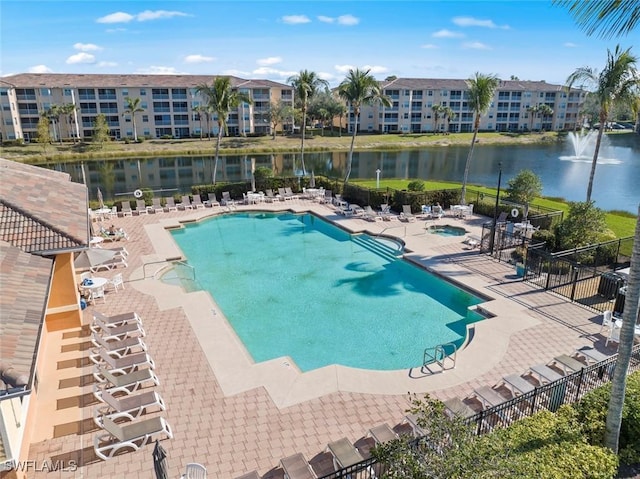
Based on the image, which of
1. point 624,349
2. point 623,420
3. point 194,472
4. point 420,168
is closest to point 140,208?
point 194,472

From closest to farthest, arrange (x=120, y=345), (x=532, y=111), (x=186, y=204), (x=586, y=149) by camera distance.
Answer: (x=120, y=345) → (x=186, y=204) → (x=586, y=149) → (x=532, y=111)

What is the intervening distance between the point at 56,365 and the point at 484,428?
10763 mm

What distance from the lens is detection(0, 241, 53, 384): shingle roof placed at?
7004 mm

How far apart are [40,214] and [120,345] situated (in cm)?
462

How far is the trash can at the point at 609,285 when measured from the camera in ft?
51.6

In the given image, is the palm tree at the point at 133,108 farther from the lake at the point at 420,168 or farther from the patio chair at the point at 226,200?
the patio chair at the point at 226,200

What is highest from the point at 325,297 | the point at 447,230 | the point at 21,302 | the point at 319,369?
the point at 21,302

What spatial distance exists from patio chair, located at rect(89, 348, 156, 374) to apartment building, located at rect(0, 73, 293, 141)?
66.0 m

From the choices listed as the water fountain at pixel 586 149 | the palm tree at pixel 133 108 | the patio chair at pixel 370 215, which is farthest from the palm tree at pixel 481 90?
the palm tree at pixel 133 108

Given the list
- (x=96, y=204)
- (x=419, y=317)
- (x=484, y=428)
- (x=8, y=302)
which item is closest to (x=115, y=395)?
(x=8, y=302)

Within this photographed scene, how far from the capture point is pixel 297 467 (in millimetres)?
8070

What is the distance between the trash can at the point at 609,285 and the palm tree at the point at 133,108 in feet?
237

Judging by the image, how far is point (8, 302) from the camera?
335 inches

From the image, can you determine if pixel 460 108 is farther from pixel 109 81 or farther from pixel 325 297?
pixel 325 297
